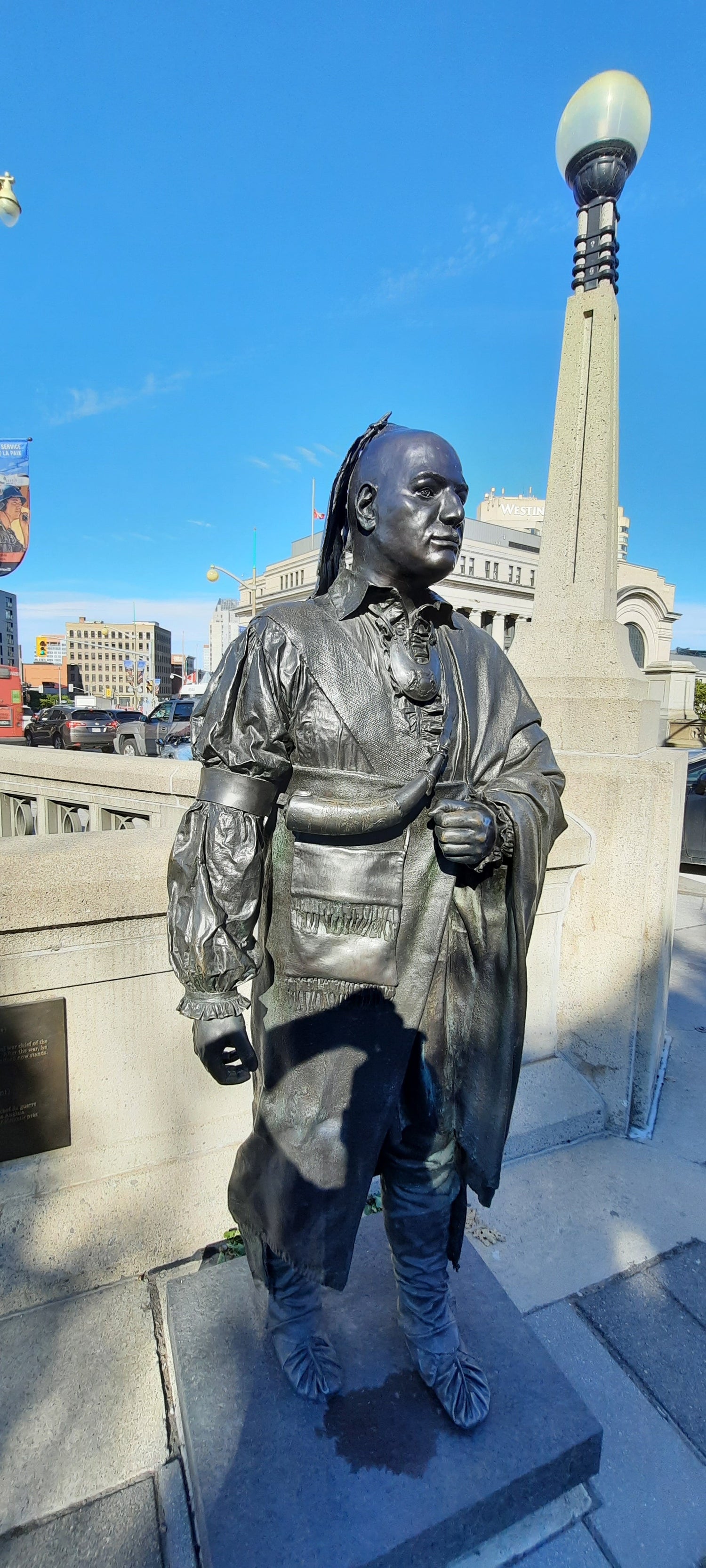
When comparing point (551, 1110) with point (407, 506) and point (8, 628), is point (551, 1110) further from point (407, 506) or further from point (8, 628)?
point (8, 628)

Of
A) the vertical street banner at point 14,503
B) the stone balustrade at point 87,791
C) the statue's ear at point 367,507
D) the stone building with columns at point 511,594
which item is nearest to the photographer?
→ the statue's ear at point 367,507

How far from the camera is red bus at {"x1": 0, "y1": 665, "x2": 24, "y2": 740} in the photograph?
25.2 metres

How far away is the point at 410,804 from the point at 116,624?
145 metres

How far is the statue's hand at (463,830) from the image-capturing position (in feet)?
4.77

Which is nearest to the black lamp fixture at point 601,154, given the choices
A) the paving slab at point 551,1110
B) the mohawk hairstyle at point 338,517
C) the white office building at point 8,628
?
the mohawk hairstyle at point 338,517

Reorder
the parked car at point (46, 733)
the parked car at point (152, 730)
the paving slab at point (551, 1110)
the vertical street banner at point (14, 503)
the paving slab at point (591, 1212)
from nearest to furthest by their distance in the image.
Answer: the paving slab at point (591, 1212) → the paving slab at point (551, 1110) → the parked car at point (152, 730) → the vertical street banner at point (14, 503) → the parked car at point (46, 733)

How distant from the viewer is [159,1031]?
2561 mm

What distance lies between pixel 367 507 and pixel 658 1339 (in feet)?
8.74

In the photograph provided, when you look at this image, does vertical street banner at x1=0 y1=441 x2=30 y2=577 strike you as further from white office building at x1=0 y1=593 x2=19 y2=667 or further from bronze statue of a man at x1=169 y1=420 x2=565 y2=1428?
white office building at x1=0 y1=593 x2=19 y2=667

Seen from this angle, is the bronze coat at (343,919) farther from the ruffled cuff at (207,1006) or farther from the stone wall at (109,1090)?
the stone wall at (109,1090)

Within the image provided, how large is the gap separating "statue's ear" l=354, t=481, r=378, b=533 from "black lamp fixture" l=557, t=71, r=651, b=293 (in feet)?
10.1

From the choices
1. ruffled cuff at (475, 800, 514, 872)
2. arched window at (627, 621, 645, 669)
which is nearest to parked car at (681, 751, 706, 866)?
ruffled cuff at (475, 800, 514, 872)

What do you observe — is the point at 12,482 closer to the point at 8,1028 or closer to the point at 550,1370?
the point at 8,1028

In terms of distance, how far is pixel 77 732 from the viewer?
84.1 ft
